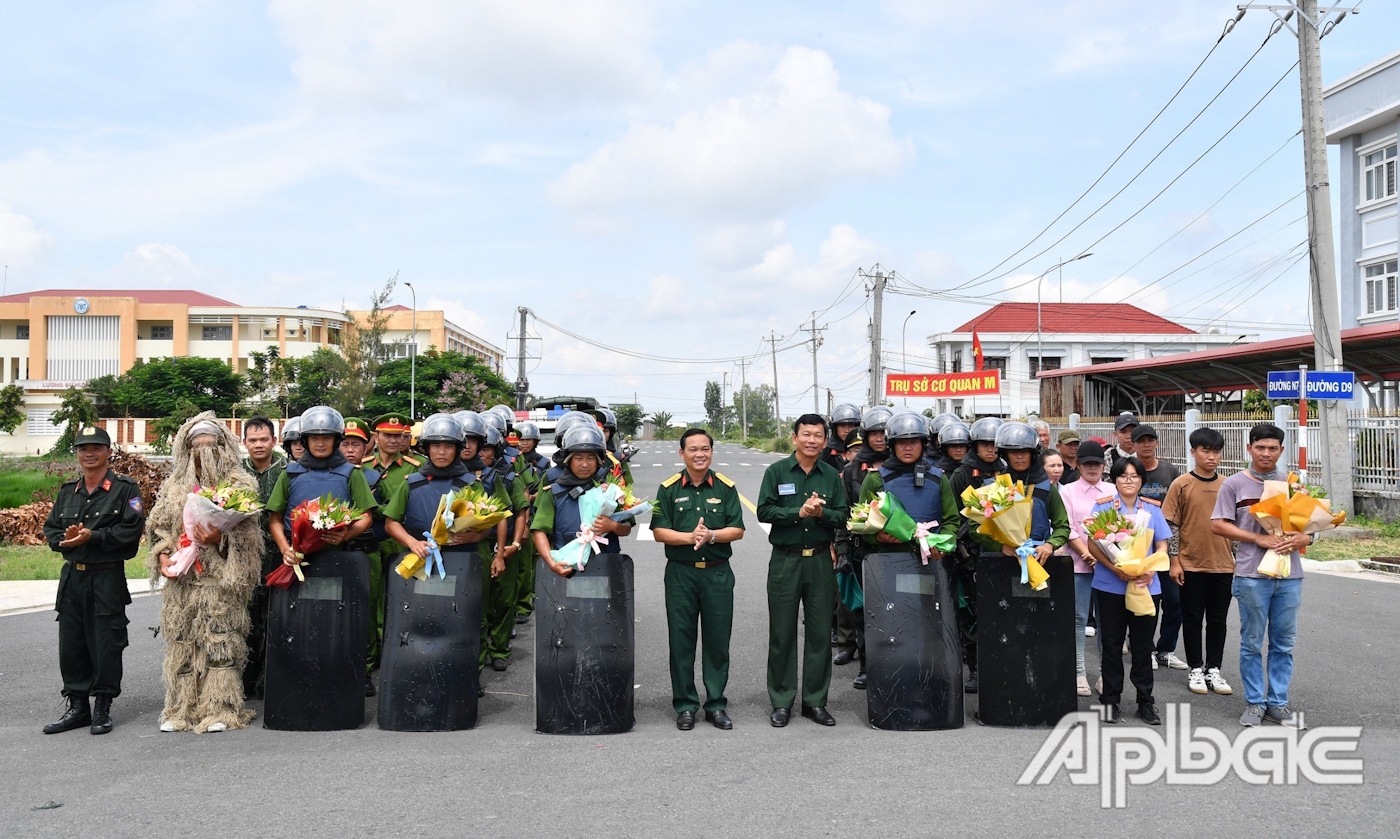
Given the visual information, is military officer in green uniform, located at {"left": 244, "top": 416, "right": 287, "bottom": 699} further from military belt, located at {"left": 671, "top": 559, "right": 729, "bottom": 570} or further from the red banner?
the red banner

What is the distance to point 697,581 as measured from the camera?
20.6ft

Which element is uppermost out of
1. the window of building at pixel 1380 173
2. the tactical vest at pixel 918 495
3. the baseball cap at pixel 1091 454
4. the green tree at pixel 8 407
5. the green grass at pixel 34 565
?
the window of building at pixel 1380 173

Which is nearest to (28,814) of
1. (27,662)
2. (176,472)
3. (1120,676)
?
(176,472)

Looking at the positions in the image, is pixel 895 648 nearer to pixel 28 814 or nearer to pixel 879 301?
pixel 28 814

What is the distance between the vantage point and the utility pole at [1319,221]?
15.0m

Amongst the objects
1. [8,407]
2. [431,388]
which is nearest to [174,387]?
[8,407]

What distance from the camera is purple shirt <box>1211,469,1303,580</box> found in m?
6.24

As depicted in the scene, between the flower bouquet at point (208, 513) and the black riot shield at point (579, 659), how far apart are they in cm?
194

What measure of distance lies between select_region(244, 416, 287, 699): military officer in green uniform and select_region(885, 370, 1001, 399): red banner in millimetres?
32110

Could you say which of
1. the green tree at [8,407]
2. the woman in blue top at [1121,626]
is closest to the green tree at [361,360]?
the green tree at [8,407]

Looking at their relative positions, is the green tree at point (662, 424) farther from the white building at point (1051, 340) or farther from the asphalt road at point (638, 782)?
the asphalt road at point (638, 782)

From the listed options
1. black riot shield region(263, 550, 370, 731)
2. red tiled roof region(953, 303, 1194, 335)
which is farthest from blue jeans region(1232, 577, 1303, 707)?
red tiled roof region(953, 303, 1194, 335)

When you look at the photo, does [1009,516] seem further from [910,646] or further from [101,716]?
[101,716]

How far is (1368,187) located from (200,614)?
31788mm
